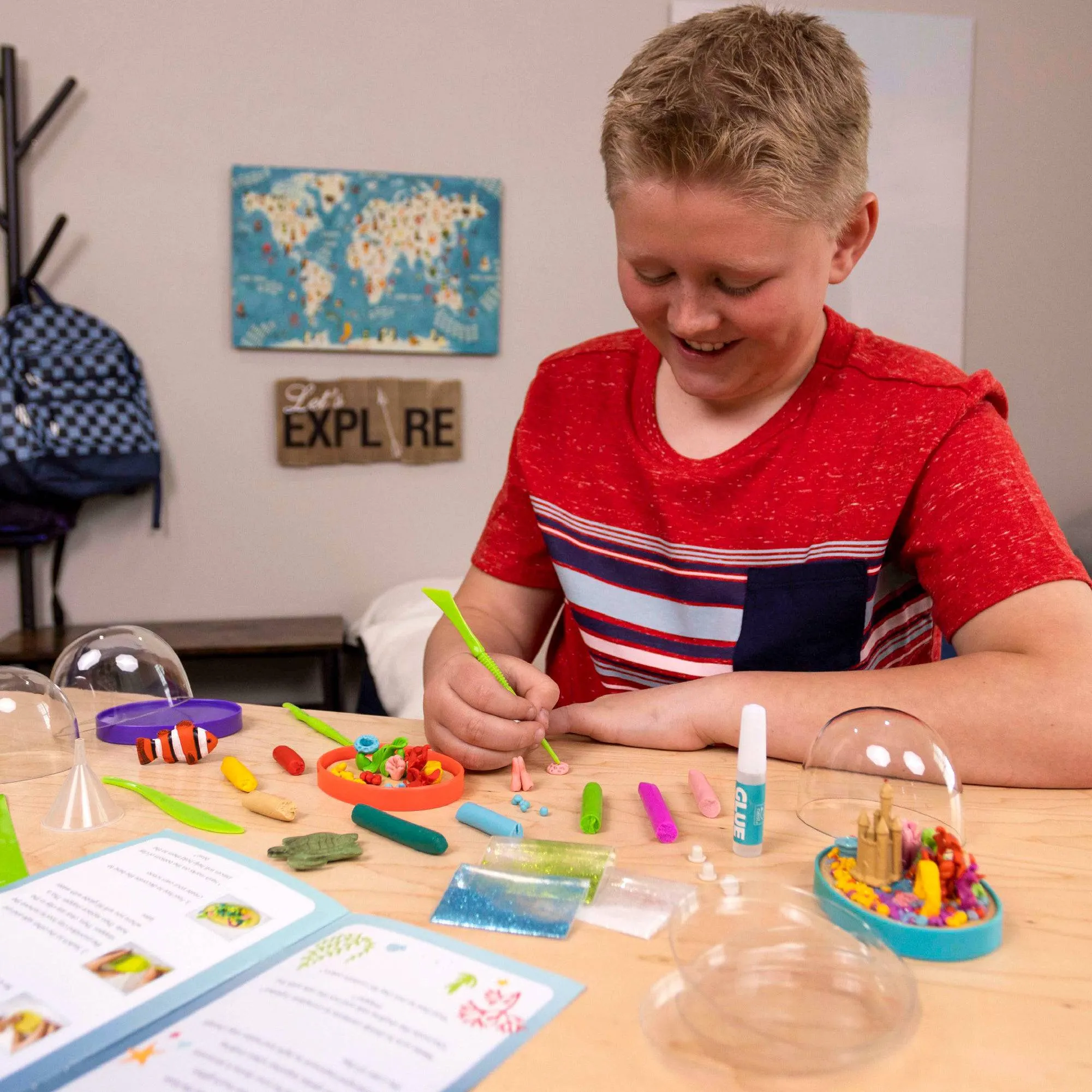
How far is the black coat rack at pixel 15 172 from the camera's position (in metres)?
2.51

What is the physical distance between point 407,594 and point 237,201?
1.12m

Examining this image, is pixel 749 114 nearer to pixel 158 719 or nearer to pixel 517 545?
pixel 517 545

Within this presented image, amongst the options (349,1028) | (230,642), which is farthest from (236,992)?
(230,642)

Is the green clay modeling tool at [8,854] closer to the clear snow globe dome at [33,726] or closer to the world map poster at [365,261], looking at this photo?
the clear snow globe dome at [33,726]

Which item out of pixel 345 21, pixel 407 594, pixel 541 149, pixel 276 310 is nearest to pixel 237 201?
pixel 276 310

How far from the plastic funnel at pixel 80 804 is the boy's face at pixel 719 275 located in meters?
0.59

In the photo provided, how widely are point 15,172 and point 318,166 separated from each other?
29.0 inches

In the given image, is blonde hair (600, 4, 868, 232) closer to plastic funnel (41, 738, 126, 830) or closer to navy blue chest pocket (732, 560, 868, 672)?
navy blue chest pocket (732, 560, 868, 672)

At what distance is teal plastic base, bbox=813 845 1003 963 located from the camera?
562 millimetres

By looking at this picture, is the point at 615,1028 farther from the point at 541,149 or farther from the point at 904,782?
the point at 541,149

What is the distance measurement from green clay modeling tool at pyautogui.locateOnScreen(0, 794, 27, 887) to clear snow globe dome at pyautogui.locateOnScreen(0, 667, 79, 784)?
0.63ft

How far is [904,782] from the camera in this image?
0.70 meters

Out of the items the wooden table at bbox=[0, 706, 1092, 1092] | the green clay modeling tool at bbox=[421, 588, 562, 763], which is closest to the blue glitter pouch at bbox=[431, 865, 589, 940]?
the wooden table at bbox=[0, 706, 1092, 1092]

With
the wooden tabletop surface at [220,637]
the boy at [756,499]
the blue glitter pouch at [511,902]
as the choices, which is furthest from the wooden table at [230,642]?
the blue glitter pouch at [511,902]
